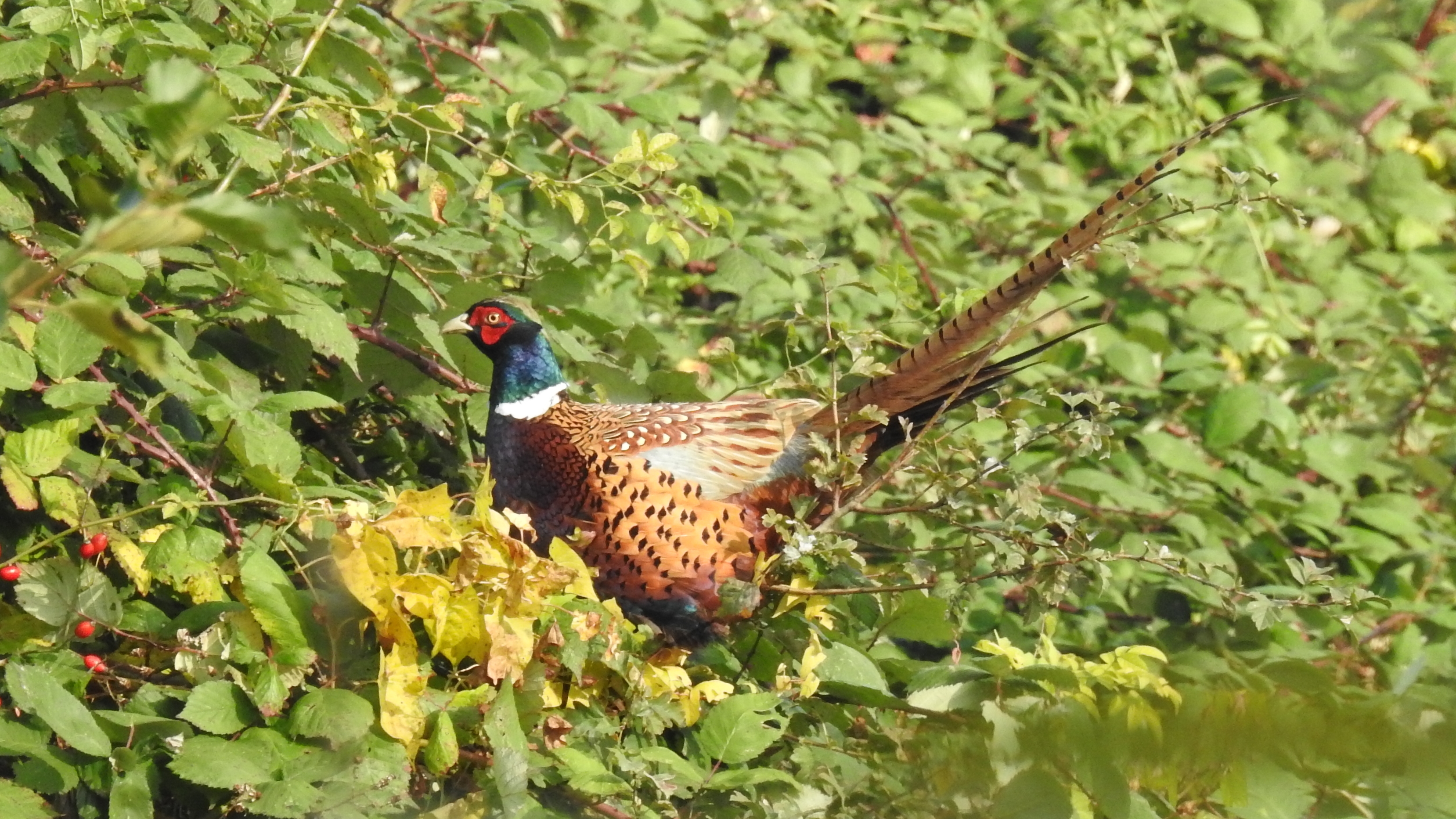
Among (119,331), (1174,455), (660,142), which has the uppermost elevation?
(119,331)

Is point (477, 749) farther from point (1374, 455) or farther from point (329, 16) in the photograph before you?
point (1374, 455)

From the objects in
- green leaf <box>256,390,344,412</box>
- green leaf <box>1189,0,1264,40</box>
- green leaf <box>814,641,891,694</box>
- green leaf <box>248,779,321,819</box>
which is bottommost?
green leaf <box>248,779,321,819</box>

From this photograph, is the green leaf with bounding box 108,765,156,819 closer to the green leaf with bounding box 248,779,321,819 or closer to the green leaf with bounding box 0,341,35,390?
the green leaf with bounding box 248,779,321,819

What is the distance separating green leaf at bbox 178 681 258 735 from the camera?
200 cm

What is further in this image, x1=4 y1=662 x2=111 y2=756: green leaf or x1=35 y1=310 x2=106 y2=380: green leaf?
x1=35 y1=310 x2=106 y2=380: green leaf

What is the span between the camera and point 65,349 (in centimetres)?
225

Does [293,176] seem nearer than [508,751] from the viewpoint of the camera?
No

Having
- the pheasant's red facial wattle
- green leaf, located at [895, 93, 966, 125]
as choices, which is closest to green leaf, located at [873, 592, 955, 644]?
the pheasant's red facial wattle

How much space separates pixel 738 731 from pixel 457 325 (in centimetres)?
122

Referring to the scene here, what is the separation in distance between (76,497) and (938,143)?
12.7 ft

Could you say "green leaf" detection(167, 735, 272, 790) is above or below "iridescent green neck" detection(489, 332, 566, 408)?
below

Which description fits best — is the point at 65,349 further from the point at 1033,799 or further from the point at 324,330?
the point at 1033,799

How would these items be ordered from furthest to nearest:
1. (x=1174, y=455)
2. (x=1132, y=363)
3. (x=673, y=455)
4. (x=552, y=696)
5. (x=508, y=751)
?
(x=1132, y=363), (x=1174, y=455), (x=673, y=455), (x=552, y=696), (x=508, y=751)

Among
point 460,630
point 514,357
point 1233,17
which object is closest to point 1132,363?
point 1233,17
